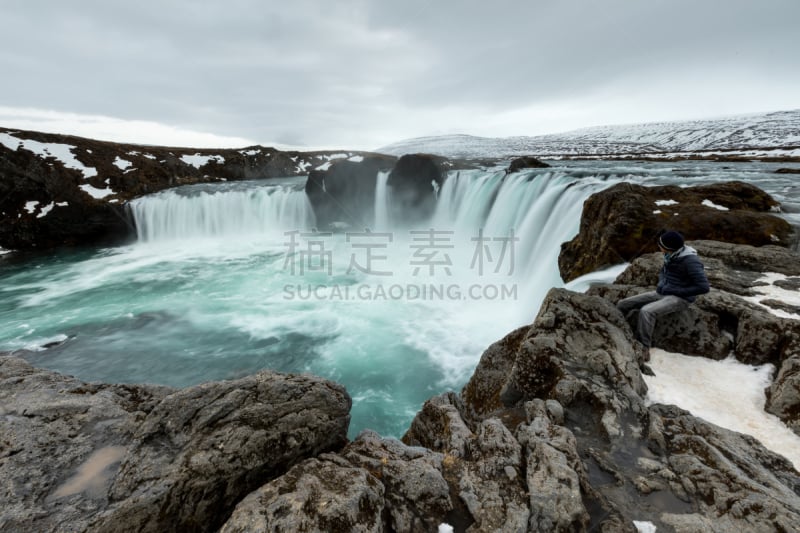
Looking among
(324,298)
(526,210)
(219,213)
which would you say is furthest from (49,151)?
(526,210)

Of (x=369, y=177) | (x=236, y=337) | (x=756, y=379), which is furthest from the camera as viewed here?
(x=369, y=177)

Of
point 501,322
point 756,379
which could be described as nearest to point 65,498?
point 756,379

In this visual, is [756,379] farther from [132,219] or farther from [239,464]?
[132,219]

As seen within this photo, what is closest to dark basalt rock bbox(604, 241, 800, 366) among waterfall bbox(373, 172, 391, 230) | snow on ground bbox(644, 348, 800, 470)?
snow on ground bbox(644, 348, 800, 470)

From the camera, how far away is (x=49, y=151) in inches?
1313

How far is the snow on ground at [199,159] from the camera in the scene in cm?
4926

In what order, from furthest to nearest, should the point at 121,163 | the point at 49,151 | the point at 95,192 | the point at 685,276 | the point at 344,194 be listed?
the point at 121,163 < the point at 344,194 < the point at 49,151 < the point at 95,192 < the point at 685,276

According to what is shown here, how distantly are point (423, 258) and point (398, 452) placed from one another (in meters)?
22.2

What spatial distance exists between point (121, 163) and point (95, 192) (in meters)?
8.83

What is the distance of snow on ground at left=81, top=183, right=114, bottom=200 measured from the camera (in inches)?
1217

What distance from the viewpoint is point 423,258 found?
26.2 meters

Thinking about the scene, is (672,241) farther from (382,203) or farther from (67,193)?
(67,193)

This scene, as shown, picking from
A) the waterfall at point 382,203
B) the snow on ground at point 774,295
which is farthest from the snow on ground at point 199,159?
the snow on ground at point 774,295

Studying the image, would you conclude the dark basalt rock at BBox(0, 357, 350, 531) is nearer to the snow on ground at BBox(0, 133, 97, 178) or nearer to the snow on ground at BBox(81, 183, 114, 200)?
the snow on ground at BBox(81, 183, 114, 200)
